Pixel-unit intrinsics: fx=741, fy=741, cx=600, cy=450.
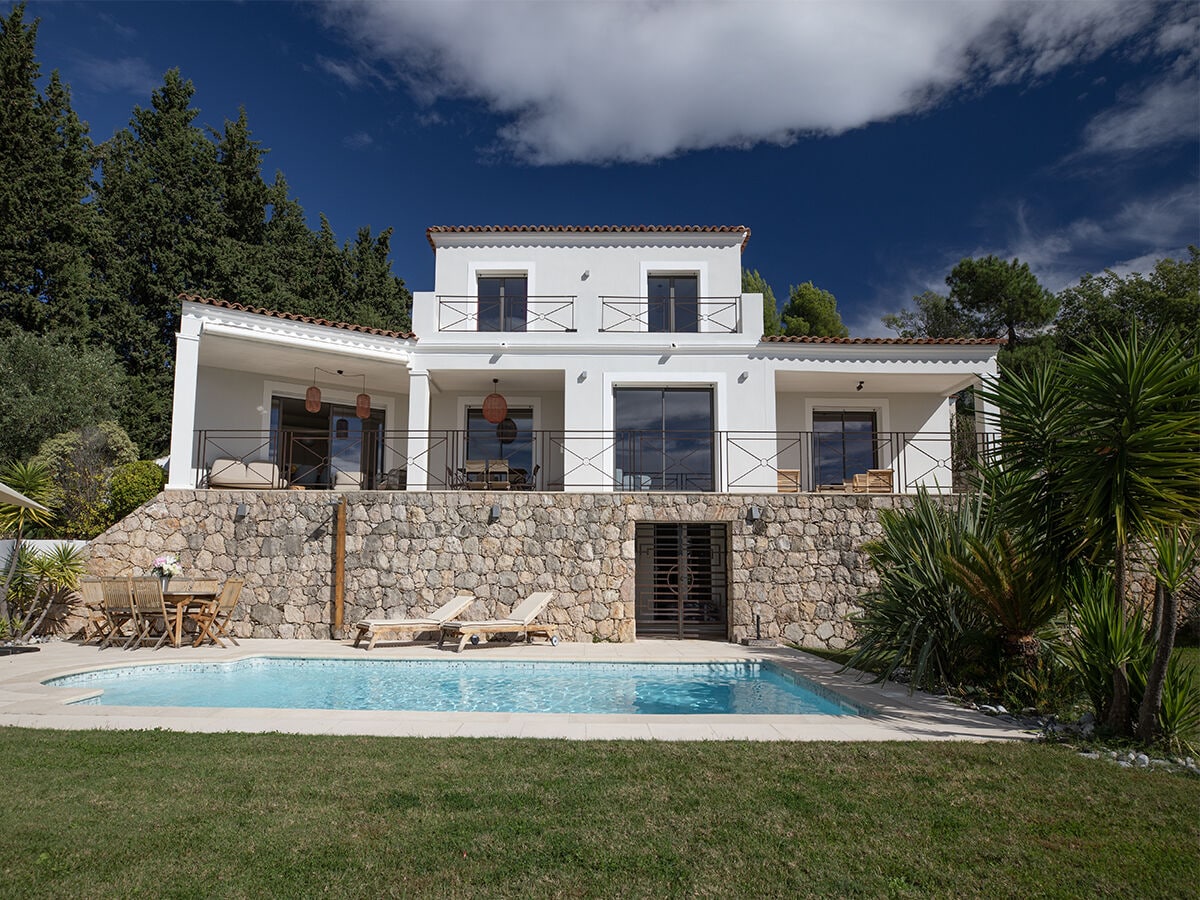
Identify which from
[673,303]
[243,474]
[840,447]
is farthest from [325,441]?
[840,447]

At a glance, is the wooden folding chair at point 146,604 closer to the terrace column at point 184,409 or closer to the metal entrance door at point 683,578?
the terrace column at point 184,409

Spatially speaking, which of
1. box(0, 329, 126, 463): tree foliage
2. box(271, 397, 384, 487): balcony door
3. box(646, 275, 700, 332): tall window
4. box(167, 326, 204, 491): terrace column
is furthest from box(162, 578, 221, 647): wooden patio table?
box(646, 275, 700, 332): tall window

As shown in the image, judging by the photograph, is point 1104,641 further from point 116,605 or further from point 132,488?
point 132,488

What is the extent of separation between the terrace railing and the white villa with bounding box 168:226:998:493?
47 mm

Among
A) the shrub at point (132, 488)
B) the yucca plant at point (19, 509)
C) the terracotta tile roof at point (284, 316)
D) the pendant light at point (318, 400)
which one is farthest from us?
the pendant light at point (318, 400)

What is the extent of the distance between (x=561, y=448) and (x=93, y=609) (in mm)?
9015

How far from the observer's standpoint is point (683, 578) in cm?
1401

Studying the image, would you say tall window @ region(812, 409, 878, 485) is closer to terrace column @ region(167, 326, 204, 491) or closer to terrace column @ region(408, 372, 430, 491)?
terrace column @ region(408, 372, 430, 491)

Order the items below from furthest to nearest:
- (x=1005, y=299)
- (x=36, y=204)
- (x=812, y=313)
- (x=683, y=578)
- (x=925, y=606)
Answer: (x=812, y=313) → (x=1005, y=299) → (x=36, y=204) → (x=683, y=578) → (x=925, y=606)

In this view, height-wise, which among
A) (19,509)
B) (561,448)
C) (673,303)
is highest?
(673,303)

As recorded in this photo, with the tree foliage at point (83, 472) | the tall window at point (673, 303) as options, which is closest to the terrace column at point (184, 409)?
the tree foliage at point (83, 472)

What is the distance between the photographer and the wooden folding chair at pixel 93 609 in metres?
A: 11.5

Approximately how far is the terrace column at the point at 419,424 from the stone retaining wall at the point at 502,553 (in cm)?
198

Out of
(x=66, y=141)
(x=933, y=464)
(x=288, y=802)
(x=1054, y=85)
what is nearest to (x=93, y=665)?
(x=288, y=802)
